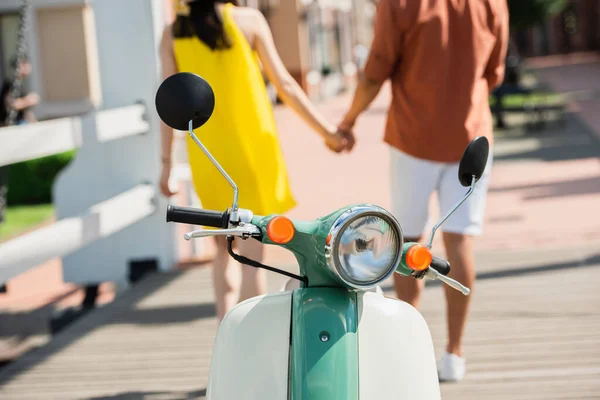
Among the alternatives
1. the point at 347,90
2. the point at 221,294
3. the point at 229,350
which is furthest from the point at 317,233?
the point at 347,90

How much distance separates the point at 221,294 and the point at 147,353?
1.11m

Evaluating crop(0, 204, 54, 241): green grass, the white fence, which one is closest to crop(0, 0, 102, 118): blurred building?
crop(0, 204, 54, 241): green grass

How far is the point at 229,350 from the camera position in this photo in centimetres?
231

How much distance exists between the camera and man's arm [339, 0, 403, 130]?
3709 mm

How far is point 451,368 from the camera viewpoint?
154 inches

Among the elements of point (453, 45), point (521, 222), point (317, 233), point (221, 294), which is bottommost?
point (521, 222)

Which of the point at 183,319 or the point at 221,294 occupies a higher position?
the point at 221,294

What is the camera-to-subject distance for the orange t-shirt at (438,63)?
3689 millimetres

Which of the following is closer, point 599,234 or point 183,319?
point 183,319

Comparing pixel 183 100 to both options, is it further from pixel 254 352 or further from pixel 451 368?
pixel 451 368

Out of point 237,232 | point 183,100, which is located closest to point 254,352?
point 237,232

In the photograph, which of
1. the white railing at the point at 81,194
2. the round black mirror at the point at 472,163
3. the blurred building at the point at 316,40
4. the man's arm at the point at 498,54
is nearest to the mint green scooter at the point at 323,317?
the round black mirror at the point at 472,163

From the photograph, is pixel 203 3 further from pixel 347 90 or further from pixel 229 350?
pixel 347 90

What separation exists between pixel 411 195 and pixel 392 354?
1.60 m
